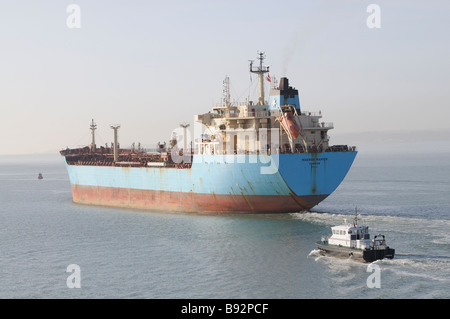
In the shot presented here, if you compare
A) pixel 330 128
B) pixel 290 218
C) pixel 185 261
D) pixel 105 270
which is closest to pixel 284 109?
pixel 330 128

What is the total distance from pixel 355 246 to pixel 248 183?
1365 centimetres

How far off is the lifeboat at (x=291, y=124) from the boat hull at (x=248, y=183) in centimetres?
177

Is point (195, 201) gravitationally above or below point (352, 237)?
above

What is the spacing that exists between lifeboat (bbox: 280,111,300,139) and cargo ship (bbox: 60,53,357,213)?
0.07 meters

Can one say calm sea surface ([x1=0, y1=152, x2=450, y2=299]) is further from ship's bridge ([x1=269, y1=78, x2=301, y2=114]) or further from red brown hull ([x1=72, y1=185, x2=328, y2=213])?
ship's bridge ([x1=269, y1=78, x2=301, y2=114])

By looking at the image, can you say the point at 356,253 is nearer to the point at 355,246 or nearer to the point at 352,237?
the point at 355,246

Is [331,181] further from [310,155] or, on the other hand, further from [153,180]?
[153,180]

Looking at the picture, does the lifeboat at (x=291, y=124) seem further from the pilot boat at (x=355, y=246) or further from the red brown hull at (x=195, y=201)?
the pilot boat at (x=355, y=246)

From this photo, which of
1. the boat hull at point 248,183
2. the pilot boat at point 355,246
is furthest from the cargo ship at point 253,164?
the pilot boat at point 355,246

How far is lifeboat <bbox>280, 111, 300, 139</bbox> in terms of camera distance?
42469 mm

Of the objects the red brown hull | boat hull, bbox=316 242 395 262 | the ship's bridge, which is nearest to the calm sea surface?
boat hull, bbox=316 242 395 262

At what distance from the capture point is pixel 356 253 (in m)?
29.7

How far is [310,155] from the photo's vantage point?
1660 inches

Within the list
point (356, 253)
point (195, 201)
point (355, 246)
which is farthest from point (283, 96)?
point (356, 253)
